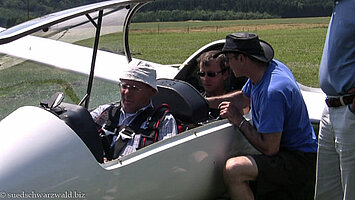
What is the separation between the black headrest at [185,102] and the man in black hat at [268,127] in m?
0.19

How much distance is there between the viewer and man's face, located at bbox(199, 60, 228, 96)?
4215 millimetres

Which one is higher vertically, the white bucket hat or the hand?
the white bucket hat

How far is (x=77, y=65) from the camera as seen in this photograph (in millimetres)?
4891

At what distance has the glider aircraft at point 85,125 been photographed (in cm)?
290

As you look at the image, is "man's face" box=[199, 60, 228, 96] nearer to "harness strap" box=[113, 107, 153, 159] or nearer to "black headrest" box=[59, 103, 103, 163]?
"harness strap" box=[113, 107, 153, 159]

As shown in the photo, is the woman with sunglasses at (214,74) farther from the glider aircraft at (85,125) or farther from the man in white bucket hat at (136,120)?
the man in white bucket hat at (136,120)

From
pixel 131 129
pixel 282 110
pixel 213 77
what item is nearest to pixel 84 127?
pixel 131 129

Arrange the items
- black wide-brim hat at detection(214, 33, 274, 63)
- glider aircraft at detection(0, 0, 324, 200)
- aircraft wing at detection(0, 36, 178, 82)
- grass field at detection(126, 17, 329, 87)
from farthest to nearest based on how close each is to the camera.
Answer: grass field at detection(126, 17, 329, 87)
aircraft wing at detection(0, 36, 178, 82)
black wide-brim hat at detection(214, 33, 274, 63)
glider aircraft at detection(0, 0, 324, 200)

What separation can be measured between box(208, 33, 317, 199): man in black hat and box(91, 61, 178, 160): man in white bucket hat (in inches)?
16.9

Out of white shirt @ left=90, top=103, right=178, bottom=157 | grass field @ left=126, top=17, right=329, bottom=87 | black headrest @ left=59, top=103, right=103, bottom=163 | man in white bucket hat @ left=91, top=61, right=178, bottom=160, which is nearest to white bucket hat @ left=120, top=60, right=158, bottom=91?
man in white bucket hat @ left=91, top=61, right=178, bottom=160

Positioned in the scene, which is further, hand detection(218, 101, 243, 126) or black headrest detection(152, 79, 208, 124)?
black headrest detection(152, 79, 208, 124)

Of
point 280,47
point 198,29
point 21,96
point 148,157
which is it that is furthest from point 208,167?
point 198,29

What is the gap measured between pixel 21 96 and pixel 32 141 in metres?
1.50

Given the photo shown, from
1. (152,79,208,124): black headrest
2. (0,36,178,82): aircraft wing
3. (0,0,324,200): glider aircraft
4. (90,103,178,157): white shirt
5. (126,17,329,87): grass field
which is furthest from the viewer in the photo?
(126,17,329,87): grass field
